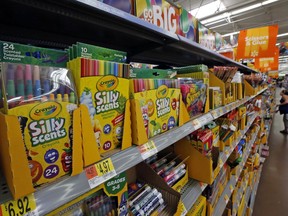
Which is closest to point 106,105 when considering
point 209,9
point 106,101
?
point 106,101

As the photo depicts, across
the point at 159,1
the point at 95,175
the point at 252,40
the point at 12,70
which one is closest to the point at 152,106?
the point at 95,175

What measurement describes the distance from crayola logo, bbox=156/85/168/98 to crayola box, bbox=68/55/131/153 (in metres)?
0.17

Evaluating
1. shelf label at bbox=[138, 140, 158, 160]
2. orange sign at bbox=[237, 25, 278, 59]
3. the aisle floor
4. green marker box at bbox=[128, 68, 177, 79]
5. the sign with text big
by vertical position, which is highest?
orange sign at bbox=[237, 25, 278, 59]

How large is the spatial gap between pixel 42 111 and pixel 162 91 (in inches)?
17.5

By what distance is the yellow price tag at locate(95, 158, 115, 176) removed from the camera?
1.51 feet

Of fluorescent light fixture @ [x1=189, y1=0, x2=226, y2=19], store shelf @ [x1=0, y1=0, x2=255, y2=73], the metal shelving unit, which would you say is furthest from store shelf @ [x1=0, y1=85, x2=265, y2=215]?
fluorescent light fixture @ [x1=189, y1=0, x2=226, y2=19]

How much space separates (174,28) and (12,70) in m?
1.17

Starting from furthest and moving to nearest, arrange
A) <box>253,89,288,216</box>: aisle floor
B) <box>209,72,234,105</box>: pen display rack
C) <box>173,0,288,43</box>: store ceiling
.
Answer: <box>173,0,288,43</box>: store ceiling, <box>253,89,288,216</box>: aisle floor, <box>209,72,234,105</box>: pen display rack

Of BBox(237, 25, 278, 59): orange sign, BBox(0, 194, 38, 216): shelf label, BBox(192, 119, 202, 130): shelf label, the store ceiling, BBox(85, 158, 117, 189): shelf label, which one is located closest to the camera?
BBox(0, 194, 38, 216): shelf label

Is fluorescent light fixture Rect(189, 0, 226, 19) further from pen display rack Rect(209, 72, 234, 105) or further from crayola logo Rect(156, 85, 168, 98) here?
crayola logo Rect(156, 85, 168, 98)

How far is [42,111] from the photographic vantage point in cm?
37

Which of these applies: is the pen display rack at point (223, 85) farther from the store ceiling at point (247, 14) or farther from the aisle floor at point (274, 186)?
the store ceiling at point (247, 14)

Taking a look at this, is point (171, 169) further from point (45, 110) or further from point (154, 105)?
point (45, 110)

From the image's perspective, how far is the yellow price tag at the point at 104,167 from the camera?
1.51 feet
